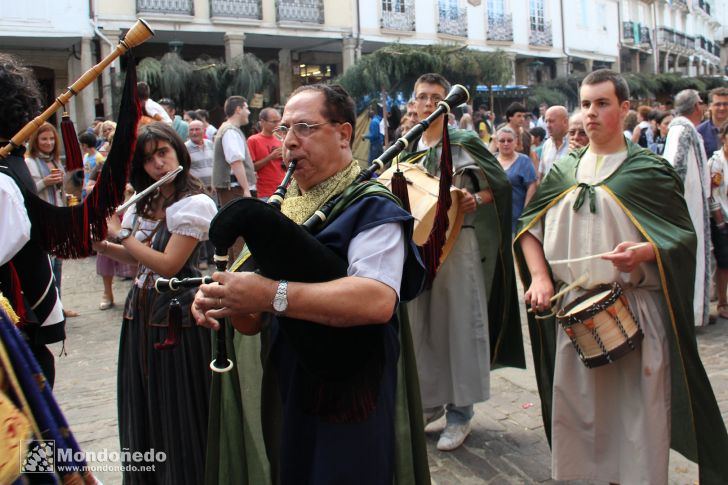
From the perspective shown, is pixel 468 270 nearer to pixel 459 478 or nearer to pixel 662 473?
pixel 459 478

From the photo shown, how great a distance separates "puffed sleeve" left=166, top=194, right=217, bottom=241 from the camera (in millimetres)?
3105

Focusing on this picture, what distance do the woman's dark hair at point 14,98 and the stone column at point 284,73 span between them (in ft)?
74.3

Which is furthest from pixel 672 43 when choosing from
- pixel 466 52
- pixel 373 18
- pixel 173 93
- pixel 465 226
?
pixel 465 226

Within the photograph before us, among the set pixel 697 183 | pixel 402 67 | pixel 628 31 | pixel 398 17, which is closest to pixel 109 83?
pixel 402 67

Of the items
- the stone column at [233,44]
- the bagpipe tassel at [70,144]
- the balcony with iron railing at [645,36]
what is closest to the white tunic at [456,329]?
the bagpipe tassel at [70,144]

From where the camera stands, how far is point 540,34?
33.0 metres

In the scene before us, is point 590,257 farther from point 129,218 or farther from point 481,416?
point 129,218

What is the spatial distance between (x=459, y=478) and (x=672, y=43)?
168ft

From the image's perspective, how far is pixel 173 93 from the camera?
17.0 meters

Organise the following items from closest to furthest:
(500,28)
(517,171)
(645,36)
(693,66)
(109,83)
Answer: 1. (517,171)
2. (109,83)
3. (500,28)
4. (645,36)
5. (693,66)

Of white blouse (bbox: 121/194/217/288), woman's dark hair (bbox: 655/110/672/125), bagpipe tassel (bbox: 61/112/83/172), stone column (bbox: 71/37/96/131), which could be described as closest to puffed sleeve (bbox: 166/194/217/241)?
white blouse (bbox: 121/194/217/288)

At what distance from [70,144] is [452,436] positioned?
2.59 metres

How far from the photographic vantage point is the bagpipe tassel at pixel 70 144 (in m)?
3.04

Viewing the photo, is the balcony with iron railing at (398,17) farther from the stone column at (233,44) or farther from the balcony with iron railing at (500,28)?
the stone column at (233,44)
